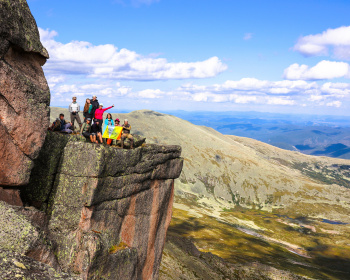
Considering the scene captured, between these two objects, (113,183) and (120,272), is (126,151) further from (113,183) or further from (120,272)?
(120,272)

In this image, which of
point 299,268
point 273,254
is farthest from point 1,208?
point 273,254

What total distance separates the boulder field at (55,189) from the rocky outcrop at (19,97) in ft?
0.24

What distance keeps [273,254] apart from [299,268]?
58.5 feet

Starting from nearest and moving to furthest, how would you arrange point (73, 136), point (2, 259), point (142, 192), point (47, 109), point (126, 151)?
point (2, 259) < point (47, 109) < point (73, 136) < point (126, 151) < point (142, 192)

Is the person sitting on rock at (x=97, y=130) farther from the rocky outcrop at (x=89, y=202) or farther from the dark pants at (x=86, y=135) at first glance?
the rocky outcrop at (x=89, y=202)

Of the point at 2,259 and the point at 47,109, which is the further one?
the point at 47,109

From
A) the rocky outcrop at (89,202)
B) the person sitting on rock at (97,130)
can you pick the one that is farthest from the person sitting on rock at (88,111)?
the rocky outcrop at (89,202)

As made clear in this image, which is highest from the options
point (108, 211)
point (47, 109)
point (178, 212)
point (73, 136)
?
point (47, 109)

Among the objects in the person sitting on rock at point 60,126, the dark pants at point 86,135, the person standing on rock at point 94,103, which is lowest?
the dark pants at point 86,135

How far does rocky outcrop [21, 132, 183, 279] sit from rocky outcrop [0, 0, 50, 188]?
3.08 meters

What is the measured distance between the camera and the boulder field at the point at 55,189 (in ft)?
66.2

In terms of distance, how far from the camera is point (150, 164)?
110 feet

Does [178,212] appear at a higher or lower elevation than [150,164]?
lower

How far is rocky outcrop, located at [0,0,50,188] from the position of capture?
20.6 metres
